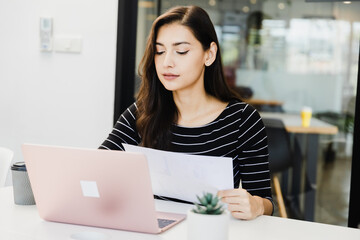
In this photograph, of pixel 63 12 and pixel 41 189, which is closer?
pixel 41 189

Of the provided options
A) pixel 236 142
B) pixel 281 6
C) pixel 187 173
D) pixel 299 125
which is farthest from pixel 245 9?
pixel 187 173

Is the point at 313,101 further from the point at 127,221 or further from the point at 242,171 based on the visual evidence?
the point at 127,221

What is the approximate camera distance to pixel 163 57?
6.23ft

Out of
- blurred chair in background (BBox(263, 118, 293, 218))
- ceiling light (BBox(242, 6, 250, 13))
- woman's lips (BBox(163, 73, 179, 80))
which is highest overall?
ceiling light (BBox(242, 6, 250, 13))

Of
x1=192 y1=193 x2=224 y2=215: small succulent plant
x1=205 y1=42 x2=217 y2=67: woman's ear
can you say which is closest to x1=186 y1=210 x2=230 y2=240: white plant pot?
x1=192 y1=193 x2=224 y2=215: small succulent plant

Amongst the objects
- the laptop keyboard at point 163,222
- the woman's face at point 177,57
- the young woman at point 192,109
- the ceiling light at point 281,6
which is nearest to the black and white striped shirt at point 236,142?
the young woman at point 192,109

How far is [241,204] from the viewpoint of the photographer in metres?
1.50

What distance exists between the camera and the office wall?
9.91 feet

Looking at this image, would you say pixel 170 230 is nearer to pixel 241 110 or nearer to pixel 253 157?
pixel 253 157

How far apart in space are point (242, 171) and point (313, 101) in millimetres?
1291

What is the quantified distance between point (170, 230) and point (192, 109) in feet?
2.37

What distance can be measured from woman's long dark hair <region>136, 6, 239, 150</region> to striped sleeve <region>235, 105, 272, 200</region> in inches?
5.9

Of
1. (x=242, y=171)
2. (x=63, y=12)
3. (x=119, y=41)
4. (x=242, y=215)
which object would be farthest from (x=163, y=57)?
(x=63, y=12)

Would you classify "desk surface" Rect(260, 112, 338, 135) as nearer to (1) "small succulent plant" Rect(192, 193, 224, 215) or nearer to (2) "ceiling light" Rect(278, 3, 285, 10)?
(2) "ceiling light" Rect(278, 3, 285, 10)
